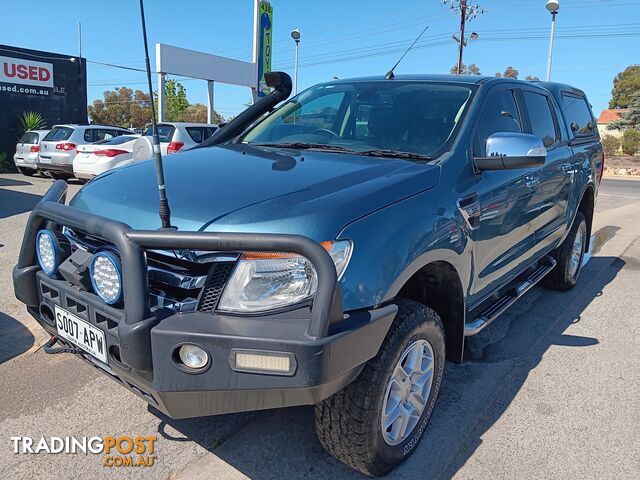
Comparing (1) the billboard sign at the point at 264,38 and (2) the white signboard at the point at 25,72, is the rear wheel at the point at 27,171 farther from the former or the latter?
(1) the billboard sign at the point at 264,38

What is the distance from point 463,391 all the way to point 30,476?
2.33 m

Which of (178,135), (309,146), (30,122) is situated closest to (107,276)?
(309,146)

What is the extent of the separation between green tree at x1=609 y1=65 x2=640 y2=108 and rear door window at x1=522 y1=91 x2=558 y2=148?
6962cm

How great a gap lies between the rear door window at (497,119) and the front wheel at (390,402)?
3.82ft

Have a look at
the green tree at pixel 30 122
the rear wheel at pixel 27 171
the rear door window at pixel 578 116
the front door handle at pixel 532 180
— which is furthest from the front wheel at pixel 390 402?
the green tree at pixel 30 122

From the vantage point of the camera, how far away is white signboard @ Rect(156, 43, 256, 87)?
17016 mm

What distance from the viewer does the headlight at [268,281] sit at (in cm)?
193

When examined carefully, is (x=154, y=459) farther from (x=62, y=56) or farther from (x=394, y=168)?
(x=62, y=56)

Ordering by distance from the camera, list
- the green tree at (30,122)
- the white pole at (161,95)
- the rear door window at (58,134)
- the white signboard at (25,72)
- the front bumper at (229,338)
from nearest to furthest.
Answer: the front bumper at (229,338)
the rear door window at (58,134)
the white pole at (161,95)
the white signboard at (25,72)
the green tree at (30,122)

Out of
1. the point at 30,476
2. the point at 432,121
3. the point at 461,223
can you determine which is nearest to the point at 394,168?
the point at 461,223

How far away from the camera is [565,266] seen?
5137 mm

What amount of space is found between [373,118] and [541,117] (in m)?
1.80

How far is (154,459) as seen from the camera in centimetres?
251

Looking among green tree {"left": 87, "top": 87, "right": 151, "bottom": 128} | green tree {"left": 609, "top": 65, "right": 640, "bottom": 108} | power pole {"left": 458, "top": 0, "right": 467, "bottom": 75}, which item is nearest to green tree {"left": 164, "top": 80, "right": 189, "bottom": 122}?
green tree {"left": 87, "top": 87, "right": 151, "bottom": 128}
